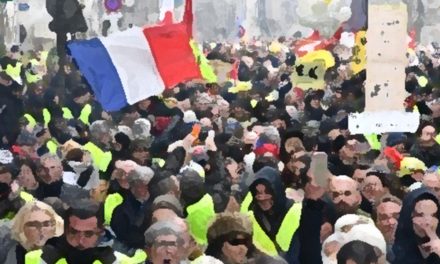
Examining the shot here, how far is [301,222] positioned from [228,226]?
1.27 m

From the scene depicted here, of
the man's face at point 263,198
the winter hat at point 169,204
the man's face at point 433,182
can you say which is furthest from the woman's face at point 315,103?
the winter hat at point 169,204

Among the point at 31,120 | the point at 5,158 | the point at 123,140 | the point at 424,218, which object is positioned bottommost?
the point at 31,120

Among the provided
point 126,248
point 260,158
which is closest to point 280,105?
point 260,158

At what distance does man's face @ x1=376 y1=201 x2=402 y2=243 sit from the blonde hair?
1956mm

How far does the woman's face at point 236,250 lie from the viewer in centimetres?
636

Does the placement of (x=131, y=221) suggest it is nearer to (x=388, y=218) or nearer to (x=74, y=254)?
(x=74, y=254)

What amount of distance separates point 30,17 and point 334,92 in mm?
35017

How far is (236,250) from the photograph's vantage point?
20.9ft

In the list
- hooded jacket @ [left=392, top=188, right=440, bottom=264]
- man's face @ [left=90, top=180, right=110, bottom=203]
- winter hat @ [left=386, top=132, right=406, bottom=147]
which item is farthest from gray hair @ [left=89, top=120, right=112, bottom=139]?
hooded jacket @ [left=392, top=188, right=440, bottom=264]

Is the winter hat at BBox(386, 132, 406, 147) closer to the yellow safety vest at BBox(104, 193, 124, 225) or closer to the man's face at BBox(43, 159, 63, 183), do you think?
the man's face at BBox(43, 159, 63, 183)

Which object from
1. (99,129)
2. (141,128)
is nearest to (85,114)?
(141,128)

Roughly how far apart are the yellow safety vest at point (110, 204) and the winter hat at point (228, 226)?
1.77 m

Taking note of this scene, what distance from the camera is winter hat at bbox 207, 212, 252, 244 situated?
21.2 feet

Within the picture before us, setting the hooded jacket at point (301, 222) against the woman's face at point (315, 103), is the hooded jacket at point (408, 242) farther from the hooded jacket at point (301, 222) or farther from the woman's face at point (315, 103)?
the woman's face at point (315, 103)
